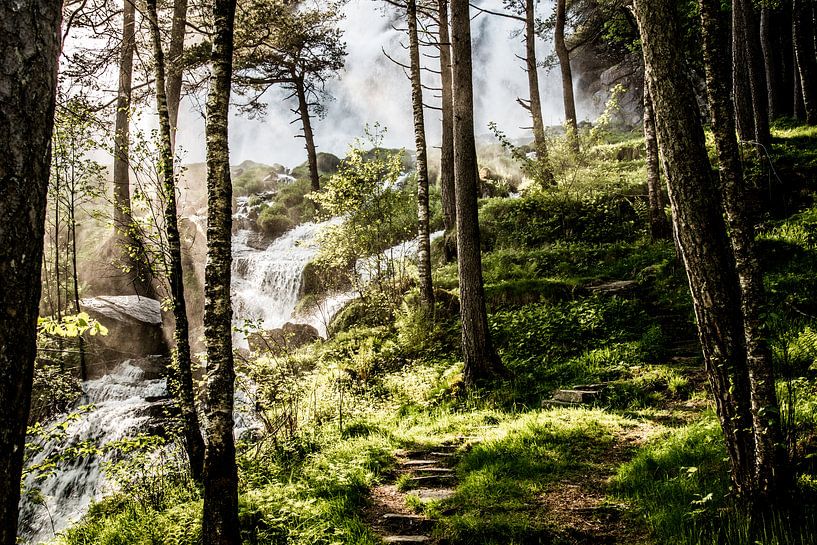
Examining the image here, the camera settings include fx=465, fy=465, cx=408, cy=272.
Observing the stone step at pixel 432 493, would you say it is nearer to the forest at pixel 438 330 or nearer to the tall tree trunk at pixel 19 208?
the forest at pixel 438 330

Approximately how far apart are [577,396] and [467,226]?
281 cm

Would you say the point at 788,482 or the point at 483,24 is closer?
the point at 788,482

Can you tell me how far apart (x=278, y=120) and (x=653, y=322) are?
41834mm

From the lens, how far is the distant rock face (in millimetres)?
11727

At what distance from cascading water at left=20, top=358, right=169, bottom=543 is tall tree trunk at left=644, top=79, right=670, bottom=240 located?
10397mm

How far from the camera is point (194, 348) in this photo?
48.1 feet

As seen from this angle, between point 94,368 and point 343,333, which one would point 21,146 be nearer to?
point 343,333

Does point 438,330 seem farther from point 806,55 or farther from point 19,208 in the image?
point 806,55

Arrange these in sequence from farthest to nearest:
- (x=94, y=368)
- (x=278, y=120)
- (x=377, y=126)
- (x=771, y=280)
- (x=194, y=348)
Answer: (x=278, y=120), (x=194, y=348), (x=94, y=368), (x=377, y=126), (x=771, y=280)

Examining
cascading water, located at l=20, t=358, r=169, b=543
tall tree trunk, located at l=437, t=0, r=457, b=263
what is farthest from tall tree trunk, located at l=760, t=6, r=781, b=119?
cascading water, located at l=20, t=358, r=169, b=543

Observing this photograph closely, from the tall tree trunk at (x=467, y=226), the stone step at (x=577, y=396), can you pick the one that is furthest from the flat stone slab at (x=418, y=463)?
the tall tree trunk at (x=467, y=226)

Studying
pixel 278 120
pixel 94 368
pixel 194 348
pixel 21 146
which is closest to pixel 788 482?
pixel 21 146

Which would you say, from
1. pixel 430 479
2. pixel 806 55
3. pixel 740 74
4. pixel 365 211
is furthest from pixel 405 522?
pixel 806 55

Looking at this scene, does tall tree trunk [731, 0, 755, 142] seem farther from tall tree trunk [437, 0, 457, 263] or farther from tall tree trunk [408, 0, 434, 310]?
tall tree trunk [408, 0, 434, 310]
